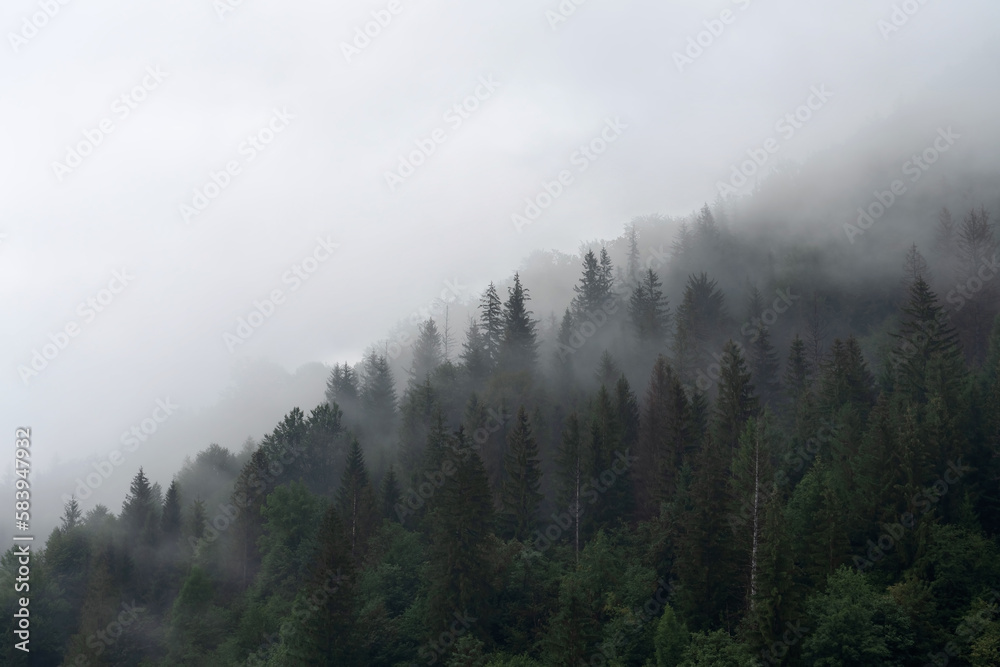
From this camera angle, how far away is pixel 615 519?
75562 millimetres

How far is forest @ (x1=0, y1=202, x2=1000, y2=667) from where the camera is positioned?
170 ft

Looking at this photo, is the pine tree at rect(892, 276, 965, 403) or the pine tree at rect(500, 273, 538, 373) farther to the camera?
the pine tree at rect(500, 273, 538, 373)

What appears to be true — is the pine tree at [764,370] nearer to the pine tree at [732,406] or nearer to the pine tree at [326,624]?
the pine tree at [732,406]

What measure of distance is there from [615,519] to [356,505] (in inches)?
1171

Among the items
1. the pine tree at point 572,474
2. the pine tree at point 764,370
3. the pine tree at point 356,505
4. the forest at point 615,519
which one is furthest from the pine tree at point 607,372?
the pine tree at point 356,505

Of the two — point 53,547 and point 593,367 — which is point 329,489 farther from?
point 593,367

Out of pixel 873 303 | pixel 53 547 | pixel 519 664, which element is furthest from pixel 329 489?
pixel 873 303

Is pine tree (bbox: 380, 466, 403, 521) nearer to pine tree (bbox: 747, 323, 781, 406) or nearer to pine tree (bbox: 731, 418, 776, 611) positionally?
pine tree (bbox: 731, 418, 776, 611)

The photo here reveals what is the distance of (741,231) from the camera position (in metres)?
170

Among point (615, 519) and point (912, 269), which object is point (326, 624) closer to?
point (615, 519)

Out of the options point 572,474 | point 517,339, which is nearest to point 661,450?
point 572,474

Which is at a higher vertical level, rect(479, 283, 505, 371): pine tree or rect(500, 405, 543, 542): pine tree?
rect(479, 283, 505, 371): pine tree

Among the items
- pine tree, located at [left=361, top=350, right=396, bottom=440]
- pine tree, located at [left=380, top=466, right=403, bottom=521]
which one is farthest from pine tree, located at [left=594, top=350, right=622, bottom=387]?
pine tree, located at [left=361, top=350, right=396, bottom=440]

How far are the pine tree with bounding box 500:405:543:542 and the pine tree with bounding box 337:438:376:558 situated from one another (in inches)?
606
